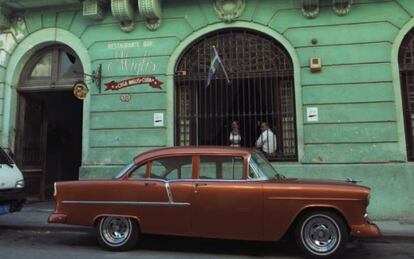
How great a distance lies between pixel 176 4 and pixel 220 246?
6453mm

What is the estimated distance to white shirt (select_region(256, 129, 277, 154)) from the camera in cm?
1041

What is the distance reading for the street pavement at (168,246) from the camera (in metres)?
6.70

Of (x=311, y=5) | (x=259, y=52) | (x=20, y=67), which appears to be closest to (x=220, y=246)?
(x=259, y=52)

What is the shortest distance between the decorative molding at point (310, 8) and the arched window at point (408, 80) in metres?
2.09

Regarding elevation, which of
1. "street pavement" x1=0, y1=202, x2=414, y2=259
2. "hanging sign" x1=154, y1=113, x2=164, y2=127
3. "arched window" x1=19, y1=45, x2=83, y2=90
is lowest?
"street pavement" x1=0, y1=202, x2=414, y2=259

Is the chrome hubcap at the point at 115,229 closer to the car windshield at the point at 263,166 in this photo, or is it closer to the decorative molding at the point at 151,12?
the car windshield at the point at 263,166

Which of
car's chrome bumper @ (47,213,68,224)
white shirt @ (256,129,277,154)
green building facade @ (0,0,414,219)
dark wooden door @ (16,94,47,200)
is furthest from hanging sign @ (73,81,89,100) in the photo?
car's chrome bumper @ (47,213,68,224)

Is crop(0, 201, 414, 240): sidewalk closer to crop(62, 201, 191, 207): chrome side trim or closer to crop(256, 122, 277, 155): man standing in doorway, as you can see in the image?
crop(62, 201, 191, 207): chrome side trim

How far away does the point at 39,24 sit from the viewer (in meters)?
12.0

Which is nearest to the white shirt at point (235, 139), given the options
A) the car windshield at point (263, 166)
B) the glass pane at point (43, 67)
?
the car windshield at point (263, 166)

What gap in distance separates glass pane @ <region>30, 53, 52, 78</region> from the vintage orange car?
5.97 m

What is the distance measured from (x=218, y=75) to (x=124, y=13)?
2.78 metres

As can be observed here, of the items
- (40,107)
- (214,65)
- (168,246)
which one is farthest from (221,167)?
(40,107)

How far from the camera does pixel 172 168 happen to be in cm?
703
